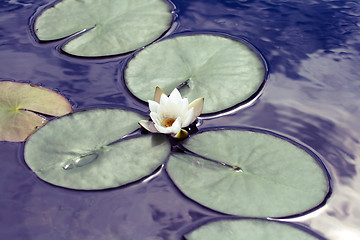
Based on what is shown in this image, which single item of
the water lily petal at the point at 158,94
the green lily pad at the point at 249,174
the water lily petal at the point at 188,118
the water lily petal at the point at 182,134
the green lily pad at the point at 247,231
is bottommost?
the green lily pad at the point at 247,231

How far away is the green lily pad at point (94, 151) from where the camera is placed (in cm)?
184

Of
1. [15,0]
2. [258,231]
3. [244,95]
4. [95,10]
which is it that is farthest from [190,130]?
[15,0]

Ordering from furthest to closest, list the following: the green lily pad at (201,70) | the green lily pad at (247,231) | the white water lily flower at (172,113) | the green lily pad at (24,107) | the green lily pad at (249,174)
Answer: the green lily pad at (201,70) → the green lily pad at (24,107) → the white water lily flower at (172,113) → the green lily pad at (249,174) → the green lily pad at (247,231)

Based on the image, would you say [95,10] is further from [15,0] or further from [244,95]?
[244,95]

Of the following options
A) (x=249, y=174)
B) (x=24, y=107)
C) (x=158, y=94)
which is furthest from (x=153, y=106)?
(x=24, y=107)

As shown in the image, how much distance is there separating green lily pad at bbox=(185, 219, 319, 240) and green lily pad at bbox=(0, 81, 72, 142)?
97 cm

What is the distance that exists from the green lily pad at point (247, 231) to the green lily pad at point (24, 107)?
3.19 feet

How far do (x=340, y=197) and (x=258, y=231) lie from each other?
43 centimetres

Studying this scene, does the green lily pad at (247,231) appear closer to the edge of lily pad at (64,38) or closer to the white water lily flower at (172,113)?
the white water lily flower at (172,113)

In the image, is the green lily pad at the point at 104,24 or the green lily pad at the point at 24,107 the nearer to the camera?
the green lily pad at the point at 24,107

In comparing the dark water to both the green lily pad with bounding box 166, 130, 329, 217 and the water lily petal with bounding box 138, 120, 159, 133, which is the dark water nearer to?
the green lily pad with bounding box 166, 130, 329, 217

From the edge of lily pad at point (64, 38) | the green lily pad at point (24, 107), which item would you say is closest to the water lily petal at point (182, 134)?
the green lily pad at point (24, 107)

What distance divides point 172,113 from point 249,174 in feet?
1.53

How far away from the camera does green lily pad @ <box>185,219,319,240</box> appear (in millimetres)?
1564
